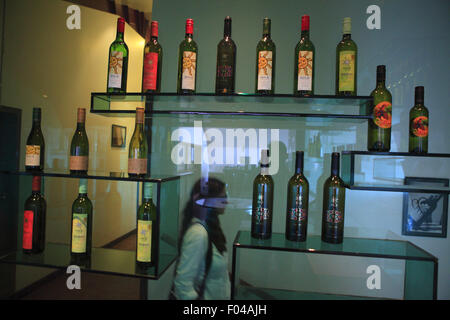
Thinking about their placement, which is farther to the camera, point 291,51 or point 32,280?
point 32,280

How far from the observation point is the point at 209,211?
1652 mm

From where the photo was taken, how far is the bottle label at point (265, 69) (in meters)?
1.34

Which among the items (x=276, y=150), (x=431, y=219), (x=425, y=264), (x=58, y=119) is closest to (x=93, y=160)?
(x=58, y=119)

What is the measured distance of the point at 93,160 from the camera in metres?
1.76

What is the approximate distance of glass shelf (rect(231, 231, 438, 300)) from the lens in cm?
125

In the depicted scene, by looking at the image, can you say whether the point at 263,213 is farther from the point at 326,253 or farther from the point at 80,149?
the point at 80,149

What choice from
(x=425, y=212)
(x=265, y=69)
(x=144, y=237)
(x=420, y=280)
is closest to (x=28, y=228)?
(x=144, y=237)

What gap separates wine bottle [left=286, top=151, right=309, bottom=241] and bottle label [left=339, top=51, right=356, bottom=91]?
0.37 meters

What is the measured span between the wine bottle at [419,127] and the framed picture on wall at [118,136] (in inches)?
59.2

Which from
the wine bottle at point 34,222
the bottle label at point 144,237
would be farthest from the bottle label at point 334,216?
the wine bottle at point 34,222

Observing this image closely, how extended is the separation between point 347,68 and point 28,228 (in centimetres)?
172

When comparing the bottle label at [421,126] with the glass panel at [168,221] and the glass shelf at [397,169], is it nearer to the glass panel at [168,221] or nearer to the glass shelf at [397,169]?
the glass shelf at [397,169]

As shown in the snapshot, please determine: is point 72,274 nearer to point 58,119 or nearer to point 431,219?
point 58,119

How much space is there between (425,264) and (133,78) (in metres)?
1.78
